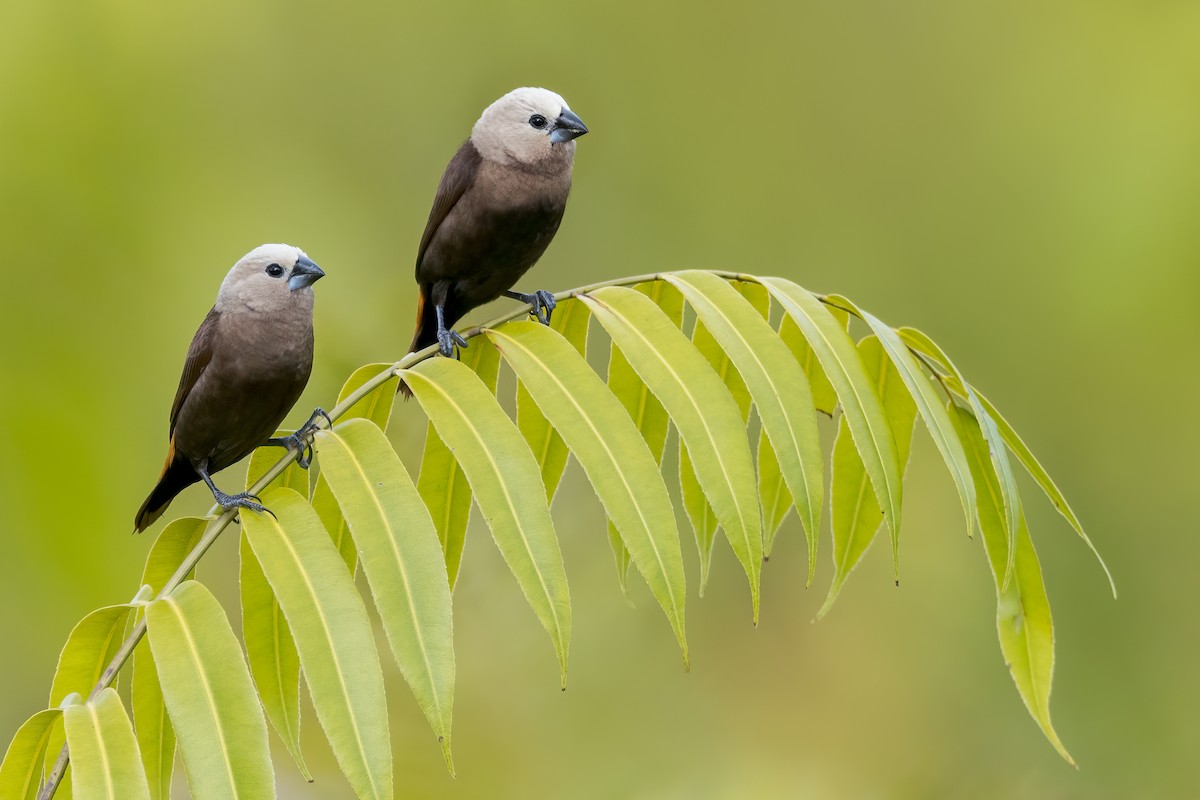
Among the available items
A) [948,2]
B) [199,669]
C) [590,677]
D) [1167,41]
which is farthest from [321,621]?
[1167,41]

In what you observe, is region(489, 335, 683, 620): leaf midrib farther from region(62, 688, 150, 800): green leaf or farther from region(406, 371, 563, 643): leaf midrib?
region(62, 688, 150, 800): green leaf

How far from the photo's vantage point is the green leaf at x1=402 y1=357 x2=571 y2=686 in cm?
107

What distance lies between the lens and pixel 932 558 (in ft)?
13.9

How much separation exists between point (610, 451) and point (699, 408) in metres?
0.12

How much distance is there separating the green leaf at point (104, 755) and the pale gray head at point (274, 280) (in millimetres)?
841

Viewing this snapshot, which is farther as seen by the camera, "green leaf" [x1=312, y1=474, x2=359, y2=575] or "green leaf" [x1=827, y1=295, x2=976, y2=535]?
"green leaf" [x1=312, y1=474, x2=359, y2=575]

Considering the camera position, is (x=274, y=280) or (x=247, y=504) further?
(x=274, y=280)

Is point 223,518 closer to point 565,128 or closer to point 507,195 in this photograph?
point 507,195

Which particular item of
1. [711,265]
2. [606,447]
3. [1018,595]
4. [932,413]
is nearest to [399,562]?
[606,447]

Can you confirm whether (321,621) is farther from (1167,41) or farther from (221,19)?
(1167,41)

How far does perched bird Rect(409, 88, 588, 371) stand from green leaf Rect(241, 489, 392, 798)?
0.79 meters

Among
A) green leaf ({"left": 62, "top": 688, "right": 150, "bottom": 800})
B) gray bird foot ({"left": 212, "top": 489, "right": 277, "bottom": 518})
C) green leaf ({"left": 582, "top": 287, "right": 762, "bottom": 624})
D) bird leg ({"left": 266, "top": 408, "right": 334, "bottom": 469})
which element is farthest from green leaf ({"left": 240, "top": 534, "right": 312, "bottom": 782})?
green leaf ({"left": 582, "top": 287, "right": 762, "bottom": 624})

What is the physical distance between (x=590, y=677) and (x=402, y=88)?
2.50m

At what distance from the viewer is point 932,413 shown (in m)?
1.25
